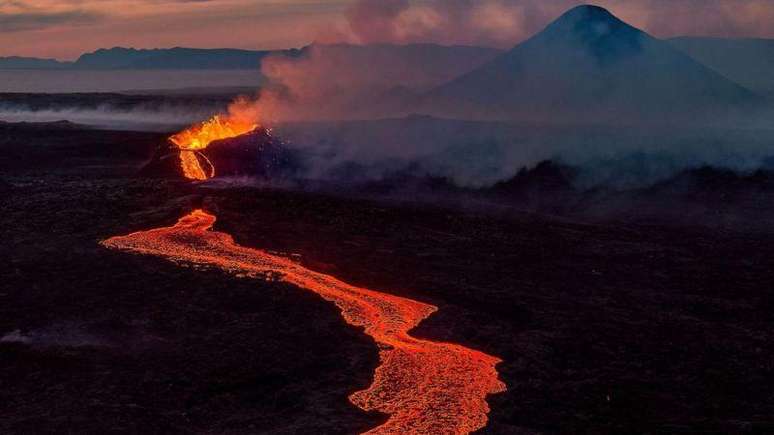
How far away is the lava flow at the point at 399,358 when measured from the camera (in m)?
15.0

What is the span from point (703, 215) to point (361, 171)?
17.5 meters

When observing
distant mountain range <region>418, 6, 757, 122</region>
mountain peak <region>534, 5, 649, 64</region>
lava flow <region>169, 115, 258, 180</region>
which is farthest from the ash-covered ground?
mountain peak <region>534, 5, 649, 64</region>

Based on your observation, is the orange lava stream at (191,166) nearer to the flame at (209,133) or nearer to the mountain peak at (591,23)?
the flame at (209,133)

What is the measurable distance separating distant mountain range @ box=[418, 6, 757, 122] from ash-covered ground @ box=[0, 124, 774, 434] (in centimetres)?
3576

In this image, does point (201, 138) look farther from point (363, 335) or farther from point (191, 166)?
point (363, 335)

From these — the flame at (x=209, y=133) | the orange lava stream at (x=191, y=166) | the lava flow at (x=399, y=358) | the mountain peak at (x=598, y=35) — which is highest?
the mountain peak at (x=598, y=35)

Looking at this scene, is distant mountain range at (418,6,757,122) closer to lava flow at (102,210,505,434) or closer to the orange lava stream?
the orange lava stream

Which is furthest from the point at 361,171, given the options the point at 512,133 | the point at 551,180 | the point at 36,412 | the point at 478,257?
the point at 36,412

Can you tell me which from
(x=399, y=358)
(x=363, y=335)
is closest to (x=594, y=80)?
(x=363, y=335)

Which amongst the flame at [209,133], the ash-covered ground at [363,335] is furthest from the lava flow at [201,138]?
the ash-covered ground at [363,335]

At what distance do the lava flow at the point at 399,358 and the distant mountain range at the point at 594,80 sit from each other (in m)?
48.4

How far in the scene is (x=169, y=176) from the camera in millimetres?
44094

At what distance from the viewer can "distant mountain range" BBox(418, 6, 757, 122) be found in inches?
2699

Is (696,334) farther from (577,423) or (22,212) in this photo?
(22,212)
